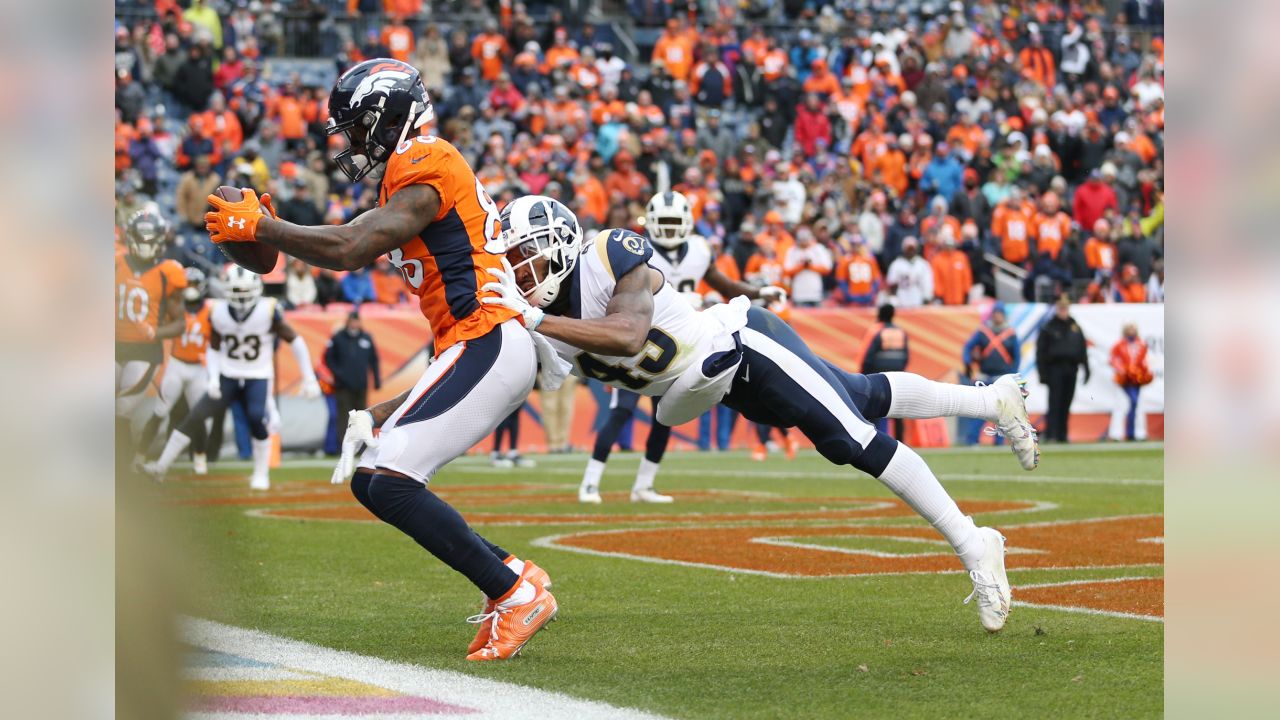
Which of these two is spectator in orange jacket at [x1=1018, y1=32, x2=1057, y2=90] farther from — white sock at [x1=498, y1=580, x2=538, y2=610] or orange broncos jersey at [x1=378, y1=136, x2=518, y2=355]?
white sock at [x1=498, y1=580, x2=538, y2=610]

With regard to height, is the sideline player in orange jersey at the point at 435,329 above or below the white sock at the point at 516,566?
above

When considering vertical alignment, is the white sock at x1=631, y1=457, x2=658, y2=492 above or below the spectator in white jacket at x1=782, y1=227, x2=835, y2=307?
below

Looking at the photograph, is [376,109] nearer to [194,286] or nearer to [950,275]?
[194,286]

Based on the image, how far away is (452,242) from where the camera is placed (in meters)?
5.19

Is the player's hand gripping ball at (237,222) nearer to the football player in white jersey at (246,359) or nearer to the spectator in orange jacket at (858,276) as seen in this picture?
the football player in white jersey at (246,359)

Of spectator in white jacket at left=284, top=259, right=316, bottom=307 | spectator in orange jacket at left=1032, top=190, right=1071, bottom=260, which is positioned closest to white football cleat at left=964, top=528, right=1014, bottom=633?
spectator in white jacket at left=284, top=259, right=316, bottom=307

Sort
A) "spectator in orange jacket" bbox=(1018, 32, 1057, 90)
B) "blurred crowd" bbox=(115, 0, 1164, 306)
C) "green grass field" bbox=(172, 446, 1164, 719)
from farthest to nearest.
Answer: "spectator in orange jacket" bbox=(1018, 32, 1057, 90), "blurred crowd" bbox=(115, 0, 1164, 306), "green grass field" bbox=(172, 446, 1164, 719)

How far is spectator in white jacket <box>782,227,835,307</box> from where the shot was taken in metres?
19.5

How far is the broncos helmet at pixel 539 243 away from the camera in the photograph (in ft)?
17.3

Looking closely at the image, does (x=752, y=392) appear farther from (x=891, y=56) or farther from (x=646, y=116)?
(x=891, y=56)

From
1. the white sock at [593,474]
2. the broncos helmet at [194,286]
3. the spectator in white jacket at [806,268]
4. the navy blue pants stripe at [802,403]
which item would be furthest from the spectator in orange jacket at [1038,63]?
the navy blue pants stripe at [802,403]

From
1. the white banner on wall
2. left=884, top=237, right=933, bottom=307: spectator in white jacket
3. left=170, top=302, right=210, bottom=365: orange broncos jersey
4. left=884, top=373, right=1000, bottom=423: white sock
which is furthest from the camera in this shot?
left=884, top=237, right=933, bottom=307: spectator in white jacket

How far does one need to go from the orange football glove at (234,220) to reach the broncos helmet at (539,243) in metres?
0.81
